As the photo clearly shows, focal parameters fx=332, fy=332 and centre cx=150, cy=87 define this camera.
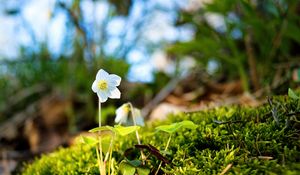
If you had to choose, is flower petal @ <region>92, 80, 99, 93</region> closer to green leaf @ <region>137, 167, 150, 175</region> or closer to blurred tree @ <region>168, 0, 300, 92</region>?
green leaf @ <region>137, 167, 150, 175</region>

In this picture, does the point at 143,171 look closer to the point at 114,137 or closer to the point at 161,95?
the point at 114,137

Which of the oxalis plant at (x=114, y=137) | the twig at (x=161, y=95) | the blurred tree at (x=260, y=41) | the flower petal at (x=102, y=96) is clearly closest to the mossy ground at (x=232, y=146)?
the oxalis plant at (x=114, y=137)

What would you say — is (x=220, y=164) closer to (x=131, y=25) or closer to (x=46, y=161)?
(x=46, y=161)

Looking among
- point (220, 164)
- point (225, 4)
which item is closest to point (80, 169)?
point (220, 164)

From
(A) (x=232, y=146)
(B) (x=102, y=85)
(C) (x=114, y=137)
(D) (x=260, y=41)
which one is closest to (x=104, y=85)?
(B) (x=102, y=85)

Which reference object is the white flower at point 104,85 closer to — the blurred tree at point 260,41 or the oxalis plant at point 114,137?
the oxalis plant at point 114,137

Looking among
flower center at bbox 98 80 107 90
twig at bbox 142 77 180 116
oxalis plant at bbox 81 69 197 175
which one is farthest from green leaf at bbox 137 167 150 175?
twig at bbox 142 77 180 116
